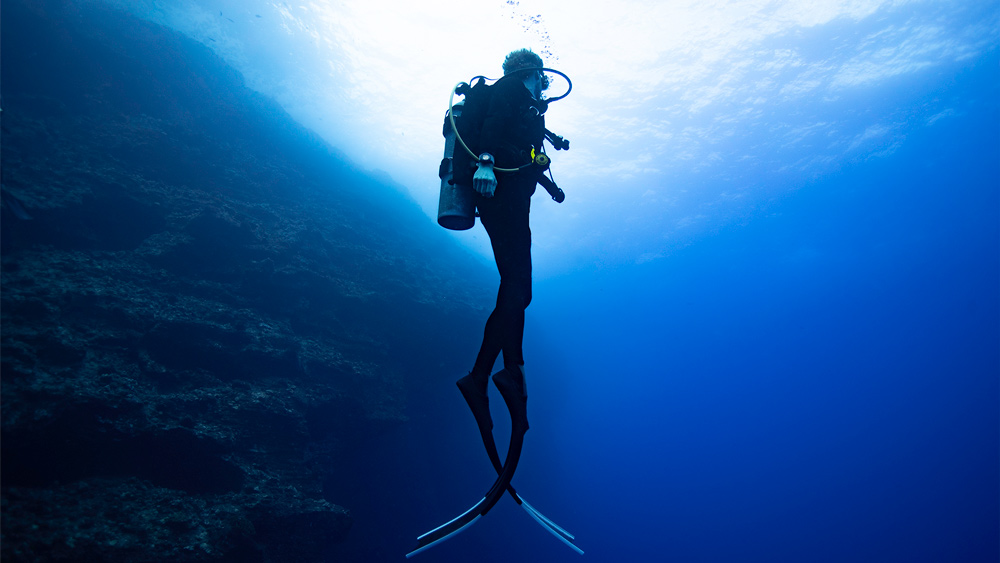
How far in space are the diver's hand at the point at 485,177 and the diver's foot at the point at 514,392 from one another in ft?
4.27

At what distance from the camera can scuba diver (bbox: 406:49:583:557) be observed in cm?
250

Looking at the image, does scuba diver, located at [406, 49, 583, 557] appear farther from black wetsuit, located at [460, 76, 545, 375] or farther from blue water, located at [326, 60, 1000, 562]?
blue water, located at [326, 60, 1000, 562]

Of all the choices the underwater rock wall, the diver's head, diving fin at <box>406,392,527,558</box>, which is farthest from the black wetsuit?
the underwater rock wall

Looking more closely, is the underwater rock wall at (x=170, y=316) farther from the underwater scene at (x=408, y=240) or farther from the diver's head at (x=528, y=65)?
the diver's head at (x=528, y=65)

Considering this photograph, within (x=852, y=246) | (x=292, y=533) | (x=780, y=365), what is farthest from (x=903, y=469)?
(x=292, y=533)

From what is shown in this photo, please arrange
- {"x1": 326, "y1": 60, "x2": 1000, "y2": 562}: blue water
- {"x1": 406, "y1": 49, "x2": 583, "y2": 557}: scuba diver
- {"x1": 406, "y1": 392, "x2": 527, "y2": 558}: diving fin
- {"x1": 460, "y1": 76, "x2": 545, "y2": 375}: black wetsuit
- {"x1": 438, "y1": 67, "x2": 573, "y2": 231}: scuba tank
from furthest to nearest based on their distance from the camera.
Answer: {"x1": 326, "y1": 60, "x2": 1000, "y2": 562}: blue water → {"x1": 438, "y1": 67, "x2": 573, "y2": 231}: scuba tank → {"x1": 460, "y1": 76, "x2": 545, "y2": 375}: black wetsuit → {"x1": 406, "y1": 49, "x2": 583, "y2": 557}: scuba diver → {"x1": 406, "y1": 392, "x2": 527, "y2": 558}: diving fin

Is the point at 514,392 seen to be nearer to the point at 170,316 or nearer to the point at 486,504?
the point at 486,504

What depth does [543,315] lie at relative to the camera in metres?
63.0

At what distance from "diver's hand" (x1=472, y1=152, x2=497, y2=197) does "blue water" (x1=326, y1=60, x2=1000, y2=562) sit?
1648 cm

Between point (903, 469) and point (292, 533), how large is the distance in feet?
414

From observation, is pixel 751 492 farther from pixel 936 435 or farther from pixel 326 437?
pixel 326 437

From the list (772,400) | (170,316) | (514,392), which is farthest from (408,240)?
(772,400)

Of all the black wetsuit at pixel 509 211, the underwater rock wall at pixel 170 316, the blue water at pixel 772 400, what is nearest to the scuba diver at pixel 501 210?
the black wetsuit at pixel 509 211

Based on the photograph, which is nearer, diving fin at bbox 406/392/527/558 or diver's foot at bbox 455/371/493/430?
diving fin at bbox 406/392/527/558
